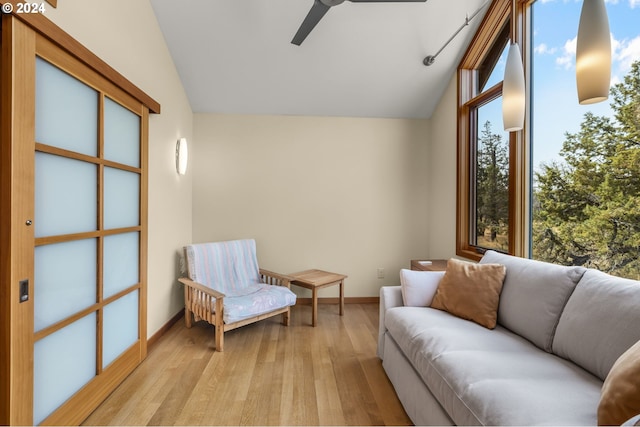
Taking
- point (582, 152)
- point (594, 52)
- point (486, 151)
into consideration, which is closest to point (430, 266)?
point (486, 151)

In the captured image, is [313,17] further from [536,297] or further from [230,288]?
[230,288]

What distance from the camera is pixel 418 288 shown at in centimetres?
238

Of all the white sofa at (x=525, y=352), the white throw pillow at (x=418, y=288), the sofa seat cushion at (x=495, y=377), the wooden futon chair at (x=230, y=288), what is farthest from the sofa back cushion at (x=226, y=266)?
the sofa seat cushion at (x=495, y=377)

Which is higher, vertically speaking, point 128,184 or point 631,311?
point 128,184

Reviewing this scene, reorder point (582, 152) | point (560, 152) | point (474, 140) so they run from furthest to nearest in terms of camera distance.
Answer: point (474, 140) < point (560, 152) < point (582, 152)

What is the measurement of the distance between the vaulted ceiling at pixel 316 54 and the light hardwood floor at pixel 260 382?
2.57 metres

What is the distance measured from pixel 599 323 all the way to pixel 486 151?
2182 millimetres

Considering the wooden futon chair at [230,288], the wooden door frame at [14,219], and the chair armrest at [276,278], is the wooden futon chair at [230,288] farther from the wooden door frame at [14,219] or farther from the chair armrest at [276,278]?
the wooden door frame at [14,219]

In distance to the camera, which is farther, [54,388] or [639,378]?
[54,388]

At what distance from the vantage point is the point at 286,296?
3158 mm

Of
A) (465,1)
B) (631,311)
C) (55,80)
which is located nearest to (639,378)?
(631,311)

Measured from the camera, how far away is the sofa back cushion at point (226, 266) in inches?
125

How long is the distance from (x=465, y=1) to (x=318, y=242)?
2.88 metres

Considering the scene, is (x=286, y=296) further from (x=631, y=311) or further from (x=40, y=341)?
(x=631, y=311)
